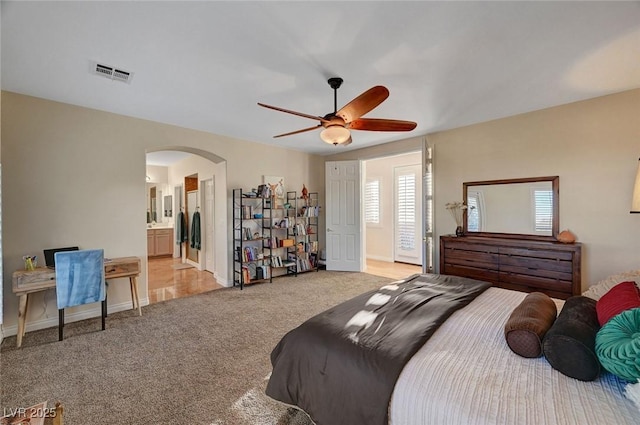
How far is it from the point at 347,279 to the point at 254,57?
403cm

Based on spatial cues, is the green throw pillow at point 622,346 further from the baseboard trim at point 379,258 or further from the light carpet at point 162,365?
the baseboard trim at point 379,258

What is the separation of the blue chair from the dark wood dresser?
176 inches

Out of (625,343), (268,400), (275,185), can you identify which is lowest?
(268,400)

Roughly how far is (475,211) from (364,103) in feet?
9.66

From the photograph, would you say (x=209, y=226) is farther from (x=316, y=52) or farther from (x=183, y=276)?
(x=316, y=52)

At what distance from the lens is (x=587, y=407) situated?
99cm

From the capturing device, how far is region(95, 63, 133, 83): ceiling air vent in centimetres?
247

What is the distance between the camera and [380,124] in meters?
2.70

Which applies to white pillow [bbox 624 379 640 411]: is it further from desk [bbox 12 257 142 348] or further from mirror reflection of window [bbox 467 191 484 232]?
desk [bbox 12 257 142 348]

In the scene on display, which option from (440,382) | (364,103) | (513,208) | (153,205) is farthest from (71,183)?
(513,208)

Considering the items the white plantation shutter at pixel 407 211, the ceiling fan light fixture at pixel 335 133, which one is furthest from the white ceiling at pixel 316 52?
the white plantation shutter at pixel 407 211

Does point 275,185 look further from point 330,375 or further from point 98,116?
point 330,375

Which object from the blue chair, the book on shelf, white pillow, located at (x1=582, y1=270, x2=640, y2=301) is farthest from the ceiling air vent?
white pillow, located at (x1=582, y1=270, x2=640, y2=301)

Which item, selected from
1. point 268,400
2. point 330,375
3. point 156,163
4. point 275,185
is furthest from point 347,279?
point 156,163
